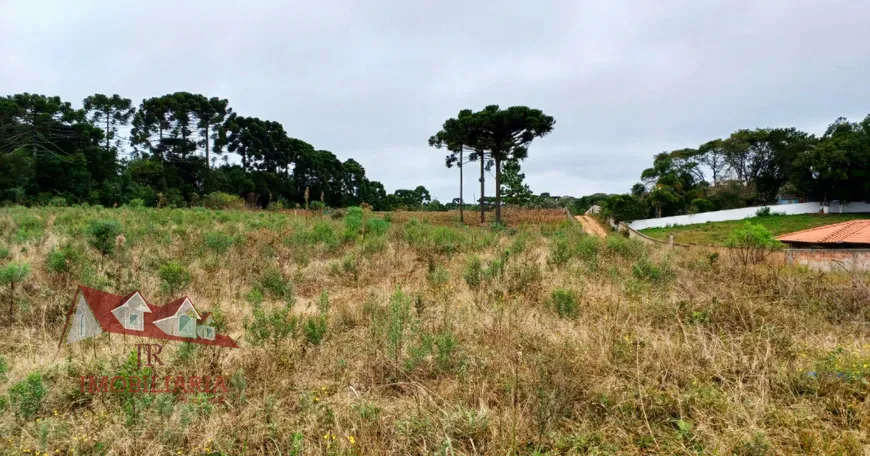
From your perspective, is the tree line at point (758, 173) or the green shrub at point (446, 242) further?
the tree line at point (758, 173)

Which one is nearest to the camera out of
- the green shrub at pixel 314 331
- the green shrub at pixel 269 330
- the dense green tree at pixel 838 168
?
the green shrub at pixel 269 330

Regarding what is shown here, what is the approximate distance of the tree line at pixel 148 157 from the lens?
26.3m

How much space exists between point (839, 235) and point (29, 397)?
82.8 feet

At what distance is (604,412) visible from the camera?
8.14ft

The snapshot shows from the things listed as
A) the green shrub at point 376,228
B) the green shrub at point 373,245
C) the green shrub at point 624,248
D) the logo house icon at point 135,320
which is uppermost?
the green shrub at point 376,228

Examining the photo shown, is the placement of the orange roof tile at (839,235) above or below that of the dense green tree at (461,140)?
below

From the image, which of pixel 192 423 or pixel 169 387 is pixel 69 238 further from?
pixel 192 423

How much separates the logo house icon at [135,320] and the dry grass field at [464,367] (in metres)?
0.14

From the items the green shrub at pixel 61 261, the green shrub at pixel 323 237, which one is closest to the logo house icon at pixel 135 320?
the green shrub at pixel 61 261

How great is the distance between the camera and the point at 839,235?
16.9 metres

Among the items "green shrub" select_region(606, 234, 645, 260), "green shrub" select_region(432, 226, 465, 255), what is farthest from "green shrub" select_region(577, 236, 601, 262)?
"green shrub" select_region(432, 226, 465, 255)

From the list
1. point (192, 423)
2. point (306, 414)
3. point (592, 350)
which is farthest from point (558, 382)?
point (192, 423)

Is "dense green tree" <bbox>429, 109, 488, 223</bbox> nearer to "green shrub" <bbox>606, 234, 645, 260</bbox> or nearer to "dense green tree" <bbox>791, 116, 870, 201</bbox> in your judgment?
"green shrub" <bbox>606, 234, 645, 260</bbox>

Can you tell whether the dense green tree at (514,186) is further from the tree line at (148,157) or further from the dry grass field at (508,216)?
the tree line at (148,157)
